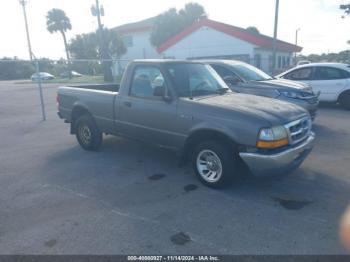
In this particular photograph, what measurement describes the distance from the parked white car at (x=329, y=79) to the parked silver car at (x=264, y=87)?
291cm

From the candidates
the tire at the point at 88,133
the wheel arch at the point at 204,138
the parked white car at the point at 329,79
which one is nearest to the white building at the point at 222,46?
the parked white car at the point at 329,79

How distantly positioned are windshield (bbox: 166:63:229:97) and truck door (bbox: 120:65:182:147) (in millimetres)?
211

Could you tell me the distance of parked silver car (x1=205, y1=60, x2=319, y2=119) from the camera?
24.8 ft

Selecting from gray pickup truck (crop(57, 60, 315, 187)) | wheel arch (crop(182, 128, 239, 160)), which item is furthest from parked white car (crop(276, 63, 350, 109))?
wheel arch (crop(182, 128, 239, 160))

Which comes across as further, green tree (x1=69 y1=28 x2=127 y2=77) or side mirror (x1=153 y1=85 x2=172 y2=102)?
green tree (x1=69 y1=28 x2=127 y2=77)

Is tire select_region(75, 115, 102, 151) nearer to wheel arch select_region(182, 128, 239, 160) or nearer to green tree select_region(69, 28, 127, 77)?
wheel arch select_region(182, 128, 239, 160)

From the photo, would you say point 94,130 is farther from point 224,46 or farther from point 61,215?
point 224,46

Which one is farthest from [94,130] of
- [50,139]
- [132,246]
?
[132,246]

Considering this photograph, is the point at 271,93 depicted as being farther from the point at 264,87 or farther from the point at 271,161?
the point at 271,161

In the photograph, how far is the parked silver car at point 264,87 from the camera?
7.55 metres

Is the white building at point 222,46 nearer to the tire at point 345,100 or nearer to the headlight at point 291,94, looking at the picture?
the tire at point 345,100

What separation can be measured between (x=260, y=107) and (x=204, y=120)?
85 cm

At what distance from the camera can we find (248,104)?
14.7ft

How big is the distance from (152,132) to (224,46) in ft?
73.4
